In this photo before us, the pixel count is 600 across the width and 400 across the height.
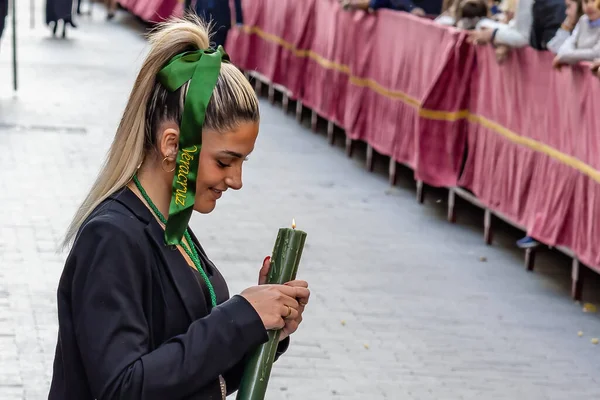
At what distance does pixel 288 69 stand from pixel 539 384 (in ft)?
28.5

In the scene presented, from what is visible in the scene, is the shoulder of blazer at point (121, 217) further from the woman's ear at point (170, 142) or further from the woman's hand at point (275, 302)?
the woman's hand at point (275, 302)

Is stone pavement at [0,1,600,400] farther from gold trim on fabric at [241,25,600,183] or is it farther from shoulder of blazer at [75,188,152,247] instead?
shoulder of blazer at [75,188,152,247]

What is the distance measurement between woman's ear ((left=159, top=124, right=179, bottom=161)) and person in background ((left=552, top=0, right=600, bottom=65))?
18.7ft

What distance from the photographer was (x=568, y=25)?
8039 mm

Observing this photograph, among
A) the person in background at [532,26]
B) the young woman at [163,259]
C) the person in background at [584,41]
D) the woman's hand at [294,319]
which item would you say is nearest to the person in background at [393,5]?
→ the person in background at [532,26]

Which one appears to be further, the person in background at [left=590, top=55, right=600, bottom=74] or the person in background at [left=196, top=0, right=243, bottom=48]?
the person in background at [left=196, top=0, right=243, bottom=48]

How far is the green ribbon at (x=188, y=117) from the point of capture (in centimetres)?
225

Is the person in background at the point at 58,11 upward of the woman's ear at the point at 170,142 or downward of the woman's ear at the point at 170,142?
downward

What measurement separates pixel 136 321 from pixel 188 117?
1.34 feet

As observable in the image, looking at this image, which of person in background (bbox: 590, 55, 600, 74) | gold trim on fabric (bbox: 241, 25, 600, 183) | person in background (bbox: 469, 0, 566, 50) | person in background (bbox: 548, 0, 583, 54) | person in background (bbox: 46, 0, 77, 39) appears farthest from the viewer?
person in background (bbox: 46, 0, 77, 39)

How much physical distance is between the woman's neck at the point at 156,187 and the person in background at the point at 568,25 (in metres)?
6.01

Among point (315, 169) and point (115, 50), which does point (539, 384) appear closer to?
point (315, 169)

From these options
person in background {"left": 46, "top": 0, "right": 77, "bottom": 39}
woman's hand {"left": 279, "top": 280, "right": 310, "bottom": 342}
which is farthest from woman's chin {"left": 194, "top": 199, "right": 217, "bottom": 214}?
person in background {"left": 46, "top": 0, "right": 77, "bottom": 39}

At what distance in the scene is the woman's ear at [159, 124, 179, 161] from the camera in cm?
229
